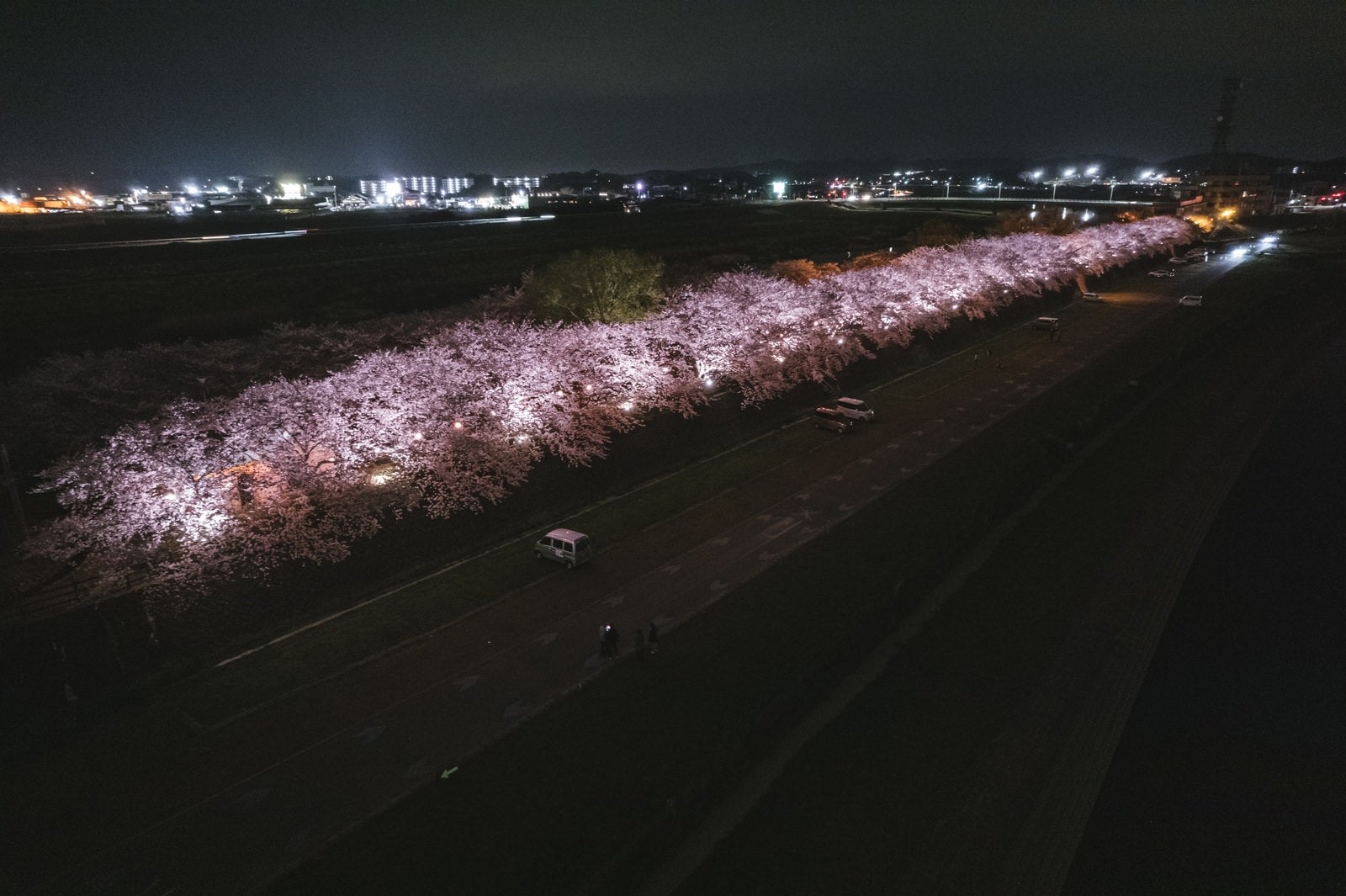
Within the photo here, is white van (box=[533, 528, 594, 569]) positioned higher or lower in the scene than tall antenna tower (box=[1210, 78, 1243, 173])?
lower

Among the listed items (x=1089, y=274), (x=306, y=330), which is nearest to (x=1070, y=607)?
(x=306, y=330)

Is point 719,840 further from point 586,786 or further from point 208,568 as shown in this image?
point 208,568

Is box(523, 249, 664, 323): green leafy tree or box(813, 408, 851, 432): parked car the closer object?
box(813, 408, 851, 432): parked car

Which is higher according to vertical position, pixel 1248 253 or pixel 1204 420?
pixel 1248 253

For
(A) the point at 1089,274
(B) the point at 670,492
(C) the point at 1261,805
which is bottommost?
(C) the point at 1261,805

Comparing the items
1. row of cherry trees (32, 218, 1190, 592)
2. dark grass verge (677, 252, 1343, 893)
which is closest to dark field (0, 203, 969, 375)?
row of cherry trees (32, 218, 1190, 592)

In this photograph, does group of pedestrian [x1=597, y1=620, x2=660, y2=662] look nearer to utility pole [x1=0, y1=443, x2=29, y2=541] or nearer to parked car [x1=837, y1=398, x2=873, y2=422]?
utility pole [x1=0, y1=443, x2=29, y2=541]
